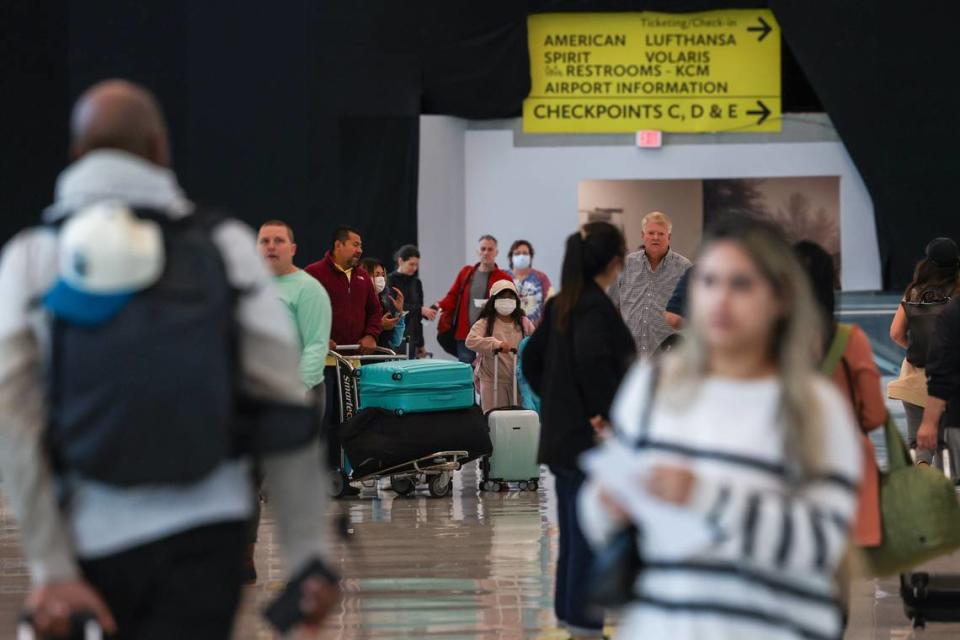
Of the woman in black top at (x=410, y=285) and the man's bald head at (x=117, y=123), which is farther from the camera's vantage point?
the woman in black top at (x=410, y=285)

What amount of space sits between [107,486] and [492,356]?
958cm

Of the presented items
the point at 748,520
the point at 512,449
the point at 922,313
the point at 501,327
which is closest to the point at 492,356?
the point at 501,327

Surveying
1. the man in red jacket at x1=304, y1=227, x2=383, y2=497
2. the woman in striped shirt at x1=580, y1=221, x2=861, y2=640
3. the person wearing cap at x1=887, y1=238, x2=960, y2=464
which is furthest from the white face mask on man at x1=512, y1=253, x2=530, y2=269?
the woman in striped shirt at x1=580, y1=221, x2=861, y2=640

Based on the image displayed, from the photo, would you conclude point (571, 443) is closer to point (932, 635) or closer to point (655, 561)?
point (932, 635)

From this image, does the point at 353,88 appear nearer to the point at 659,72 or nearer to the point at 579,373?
the point at 659,72

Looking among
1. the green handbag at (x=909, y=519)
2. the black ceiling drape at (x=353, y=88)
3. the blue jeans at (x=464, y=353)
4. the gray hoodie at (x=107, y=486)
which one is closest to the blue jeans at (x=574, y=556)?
the green handbag at (x=909, y=519)

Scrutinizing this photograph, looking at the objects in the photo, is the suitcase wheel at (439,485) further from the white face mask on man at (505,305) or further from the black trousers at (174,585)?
the black trousers at (174,585)

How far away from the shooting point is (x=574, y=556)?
5.96 m

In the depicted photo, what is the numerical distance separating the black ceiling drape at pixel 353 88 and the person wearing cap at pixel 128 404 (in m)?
10.5

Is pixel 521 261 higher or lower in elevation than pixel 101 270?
higher

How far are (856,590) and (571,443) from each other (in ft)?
6.89

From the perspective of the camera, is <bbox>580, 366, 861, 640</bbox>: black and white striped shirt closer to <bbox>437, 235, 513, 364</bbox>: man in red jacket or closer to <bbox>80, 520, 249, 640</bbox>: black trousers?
<bbox>80, 520, 249, 640</bbox>: black trousers

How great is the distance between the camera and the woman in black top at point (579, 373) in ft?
19.2

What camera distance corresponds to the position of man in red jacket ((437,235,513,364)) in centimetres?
1392
